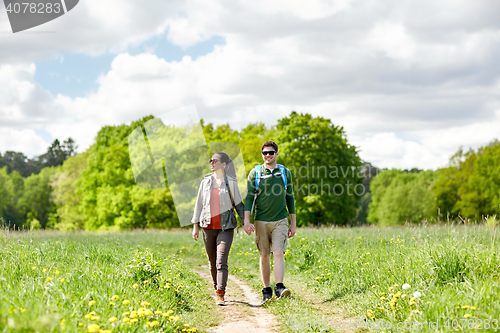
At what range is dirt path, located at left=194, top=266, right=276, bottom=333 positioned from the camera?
513 cm

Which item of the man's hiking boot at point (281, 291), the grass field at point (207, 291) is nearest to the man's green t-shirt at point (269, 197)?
the man's hiking boot at point (281, 291)

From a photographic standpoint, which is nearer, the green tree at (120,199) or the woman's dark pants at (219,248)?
the woman's dark pants at (219,248)

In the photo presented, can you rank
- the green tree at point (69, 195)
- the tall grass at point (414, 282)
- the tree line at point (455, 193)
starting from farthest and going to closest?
the green tree at point (69, 195) → the tree line at point (455, 193) → the tall grass at point (414, 282)

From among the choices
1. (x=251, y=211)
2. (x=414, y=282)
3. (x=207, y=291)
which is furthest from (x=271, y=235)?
(x=414, y=282)

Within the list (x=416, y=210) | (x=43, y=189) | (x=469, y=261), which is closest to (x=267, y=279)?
(x=469, y=261)

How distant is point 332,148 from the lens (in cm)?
3088

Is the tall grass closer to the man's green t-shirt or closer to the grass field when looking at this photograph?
the grass field

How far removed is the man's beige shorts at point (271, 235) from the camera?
21.5 feet

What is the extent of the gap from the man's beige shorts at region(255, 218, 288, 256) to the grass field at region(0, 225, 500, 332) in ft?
2.84

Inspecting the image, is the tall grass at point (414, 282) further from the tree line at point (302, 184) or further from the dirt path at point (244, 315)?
the tree line at point (302, 184)

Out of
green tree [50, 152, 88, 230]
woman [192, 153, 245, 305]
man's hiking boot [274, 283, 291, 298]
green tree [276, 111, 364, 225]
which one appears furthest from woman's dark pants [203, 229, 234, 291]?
green tree [50, 152, 88, 230]

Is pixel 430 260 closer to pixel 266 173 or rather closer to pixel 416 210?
pixel 266 173

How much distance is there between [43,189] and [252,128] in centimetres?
3689

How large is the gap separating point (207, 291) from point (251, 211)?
2331 mm
